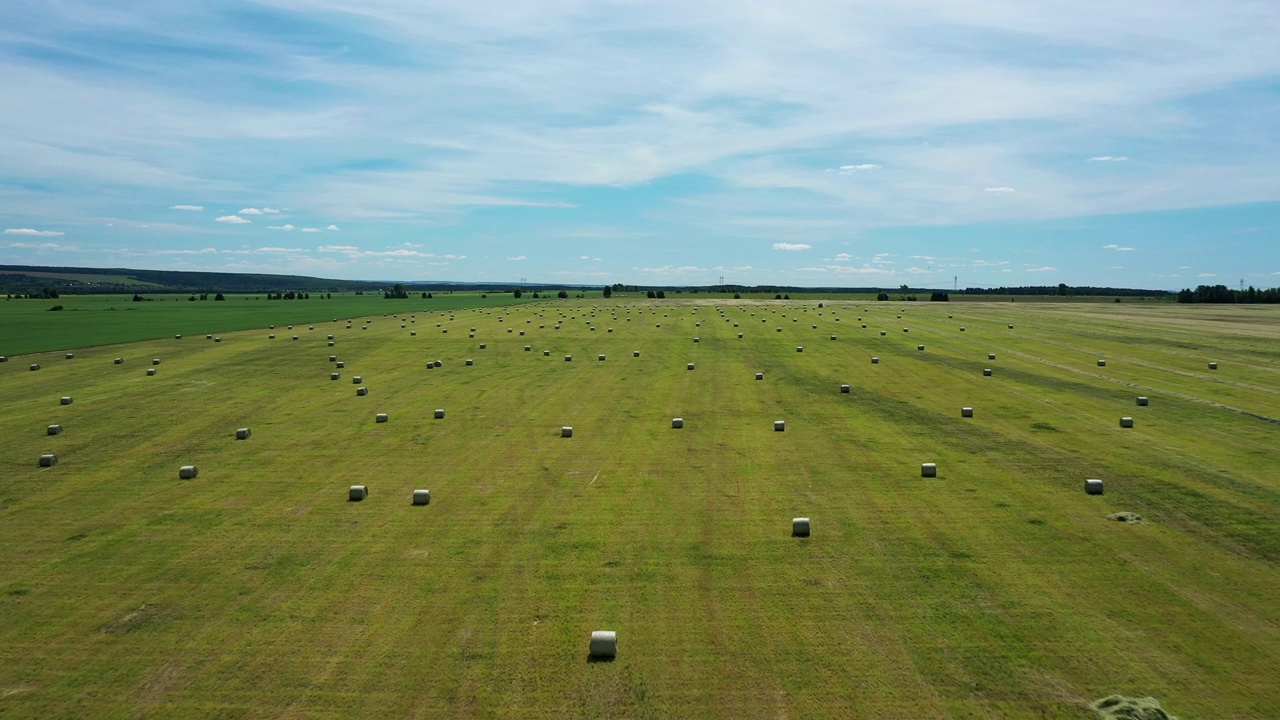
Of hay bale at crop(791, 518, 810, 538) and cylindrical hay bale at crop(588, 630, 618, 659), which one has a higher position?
hay bale at crop(791, 518, 810, 538)

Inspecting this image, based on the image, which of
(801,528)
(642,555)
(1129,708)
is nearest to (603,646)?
(642,555)

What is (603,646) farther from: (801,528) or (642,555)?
(801,528)

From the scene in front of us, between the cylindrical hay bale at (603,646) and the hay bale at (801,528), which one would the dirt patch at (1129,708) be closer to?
the cylindrical hay bale at (603,646)

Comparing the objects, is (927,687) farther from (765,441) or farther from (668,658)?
(765,441)

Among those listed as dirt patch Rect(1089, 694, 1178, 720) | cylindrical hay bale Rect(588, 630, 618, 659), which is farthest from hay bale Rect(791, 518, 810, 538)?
dirt patch Rect(1089, 694, 1178, 720)

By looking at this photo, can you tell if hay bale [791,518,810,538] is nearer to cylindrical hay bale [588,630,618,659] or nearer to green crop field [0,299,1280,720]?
green crop field [0,299,1280,720]

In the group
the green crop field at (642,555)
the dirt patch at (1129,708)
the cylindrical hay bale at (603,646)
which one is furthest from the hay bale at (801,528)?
the dirt patch at (1129,708)

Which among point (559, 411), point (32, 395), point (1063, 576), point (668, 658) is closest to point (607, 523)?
point (668, 658)
